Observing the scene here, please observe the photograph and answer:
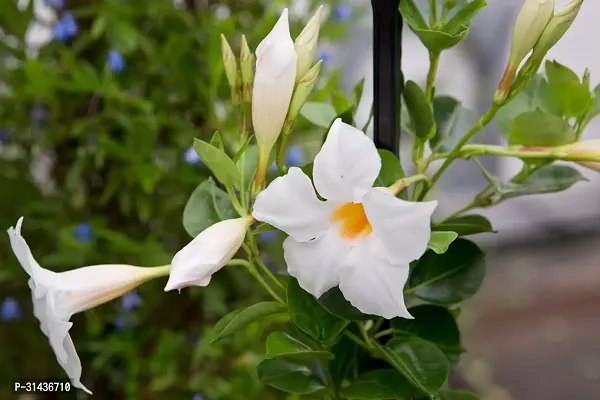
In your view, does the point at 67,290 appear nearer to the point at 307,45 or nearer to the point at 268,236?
the point at 307,45

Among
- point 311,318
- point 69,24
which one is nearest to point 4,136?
point 69,24

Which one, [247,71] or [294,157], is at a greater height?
[247,71]

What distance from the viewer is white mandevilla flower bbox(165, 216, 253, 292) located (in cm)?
26

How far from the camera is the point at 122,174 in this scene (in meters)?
0.66

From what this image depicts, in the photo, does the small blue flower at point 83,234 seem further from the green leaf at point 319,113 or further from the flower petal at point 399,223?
the flower petal at point 399,223

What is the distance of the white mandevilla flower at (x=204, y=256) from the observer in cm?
26

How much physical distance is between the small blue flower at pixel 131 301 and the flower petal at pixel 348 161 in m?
0.46

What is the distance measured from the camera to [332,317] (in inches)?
12.3

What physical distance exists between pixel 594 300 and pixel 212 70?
3.41 ft

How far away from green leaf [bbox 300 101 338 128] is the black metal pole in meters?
0.07

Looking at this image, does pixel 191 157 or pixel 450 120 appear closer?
pixel 450 120

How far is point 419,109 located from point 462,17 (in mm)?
53

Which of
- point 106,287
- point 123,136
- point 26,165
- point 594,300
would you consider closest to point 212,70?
point 123,136

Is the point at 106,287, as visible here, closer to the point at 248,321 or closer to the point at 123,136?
the point at 248,321
